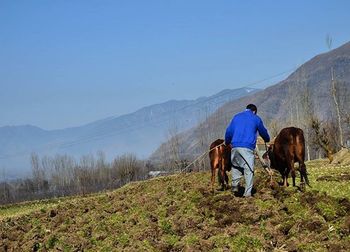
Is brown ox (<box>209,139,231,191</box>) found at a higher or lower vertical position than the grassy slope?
higher

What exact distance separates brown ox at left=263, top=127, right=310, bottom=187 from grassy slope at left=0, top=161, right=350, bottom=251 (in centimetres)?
76

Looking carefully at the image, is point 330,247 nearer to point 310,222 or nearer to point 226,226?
point 310,222

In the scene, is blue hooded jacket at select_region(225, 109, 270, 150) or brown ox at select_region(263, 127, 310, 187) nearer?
blue hooded jacket at select_region(225, 109, 270, 150)

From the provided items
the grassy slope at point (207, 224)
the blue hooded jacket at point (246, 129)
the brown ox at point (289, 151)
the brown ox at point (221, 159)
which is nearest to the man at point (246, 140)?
the blue hooded jacket at point (246, 129)

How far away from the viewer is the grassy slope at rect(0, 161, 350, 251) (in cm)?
1182

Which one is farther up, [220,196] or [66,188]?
[220,196]

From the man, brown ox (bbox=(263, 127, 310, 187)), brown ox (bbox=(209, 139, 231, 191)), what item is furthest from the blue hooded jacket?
brown ox (bbox=(209, 139, 231, 191))

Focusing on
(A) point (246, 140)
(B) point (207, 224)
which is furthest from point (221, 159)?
(B) point (207, 224)

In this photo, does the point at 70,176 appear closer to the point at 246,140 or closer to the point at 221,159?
the point at 221,159

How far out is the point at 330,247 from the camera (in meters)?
10.6

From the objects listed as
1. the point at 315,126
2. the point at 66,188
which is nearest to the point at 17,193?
the point at 66,188

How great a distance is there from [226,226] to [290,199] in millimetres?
2178

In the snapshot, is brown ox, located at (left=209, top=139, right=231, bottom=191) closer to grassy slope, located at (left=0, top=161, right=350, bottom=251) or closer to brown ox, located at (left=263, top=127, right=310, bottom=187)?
grassy slope, located at (left=0, top=161, right=350, bottom=251)

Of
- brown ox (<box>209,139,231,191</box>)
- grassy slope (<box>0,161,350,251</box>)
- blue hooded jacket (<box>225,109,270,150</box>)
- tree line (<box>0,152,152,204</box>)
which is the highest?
blue hooded jacket (<box>225,109,270,150</box>)
